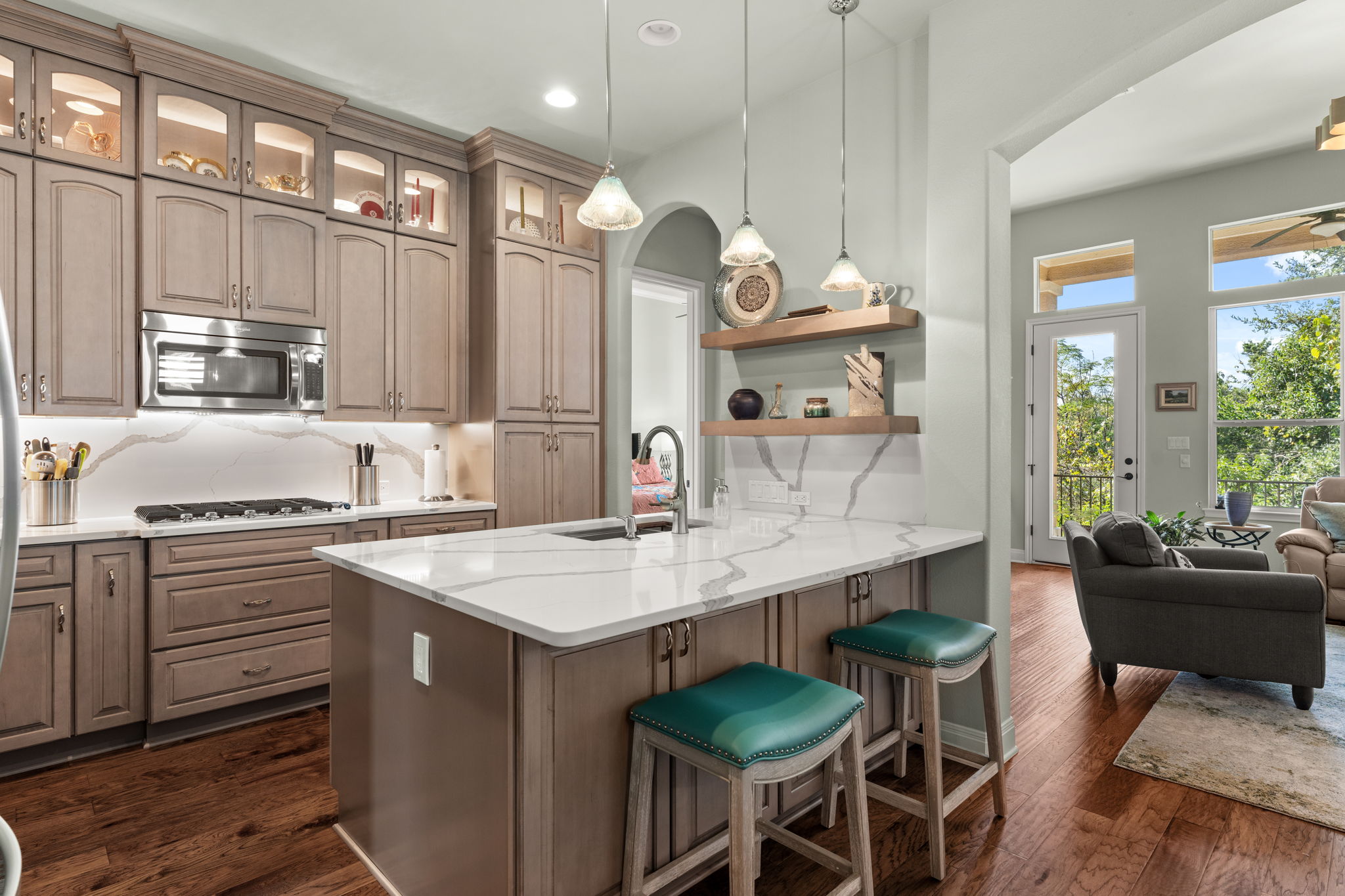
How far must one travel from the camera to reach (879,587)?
8.22 feet

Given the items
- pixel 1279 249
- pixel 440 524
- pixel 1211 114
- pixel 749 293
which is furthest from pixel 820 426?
pixel 1279 249

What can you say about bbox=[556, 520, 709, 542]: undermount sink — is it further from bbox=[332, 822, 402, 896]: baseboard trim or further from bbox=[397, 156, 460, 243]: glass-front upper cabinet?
bbox=[397, 156, 460, 243]: glass-front upper cabinet

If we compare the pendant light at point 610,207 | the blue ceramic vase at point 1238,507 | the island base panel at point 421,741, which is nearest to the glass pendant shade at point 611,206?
the pendant light at point 610,207

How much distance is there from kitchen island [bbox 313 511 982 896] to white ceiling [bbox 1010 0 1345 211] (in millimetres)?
3542

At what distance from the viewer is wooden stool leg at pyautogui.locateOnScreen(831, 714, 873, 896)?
1.69m

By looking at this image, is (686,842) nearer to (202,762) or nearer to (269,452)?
(202,762)

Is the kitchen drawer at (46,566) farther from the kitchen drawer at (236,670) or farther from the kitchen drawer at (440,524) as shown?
the kitchen drawer at (440,524)

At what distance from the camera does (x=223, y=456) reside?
11.7 feet

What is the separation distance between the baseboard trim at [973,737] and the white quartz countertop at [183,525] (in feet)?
8.26

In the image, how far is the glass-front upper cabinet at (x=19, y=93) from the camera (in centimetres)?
278

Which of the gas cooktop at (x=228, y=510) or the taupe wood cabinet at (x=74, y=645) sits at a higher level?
the gas cooktop at (x=228, y=510)

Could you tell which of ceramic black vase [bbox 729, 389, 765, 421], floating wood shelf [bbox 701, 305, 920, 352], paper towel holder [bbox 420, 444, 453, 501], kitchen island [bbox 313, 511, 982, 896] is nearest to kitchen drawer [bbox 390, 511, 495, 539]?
paper towel holder [bbox 420, 444, 453, 501]

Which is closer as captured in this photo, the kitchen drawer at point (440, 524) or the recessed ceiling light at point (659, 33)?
the recessed ceiling light at point (659, 33)

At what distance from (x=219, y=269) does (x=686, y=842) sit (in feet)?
10.2
